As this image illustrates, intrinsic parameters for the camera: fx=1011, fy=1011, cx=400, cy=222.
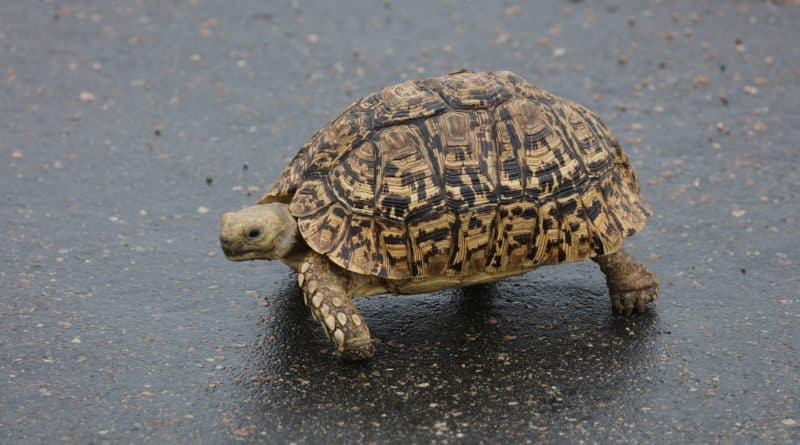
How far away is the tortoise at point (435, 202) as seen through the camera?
5570 mm

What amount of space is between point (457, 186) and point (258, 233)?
1.13 metres

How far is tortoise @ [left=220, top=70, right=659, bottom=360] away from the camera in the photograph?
18.3 feet

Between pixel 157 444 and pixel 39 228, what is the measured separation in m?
2.75

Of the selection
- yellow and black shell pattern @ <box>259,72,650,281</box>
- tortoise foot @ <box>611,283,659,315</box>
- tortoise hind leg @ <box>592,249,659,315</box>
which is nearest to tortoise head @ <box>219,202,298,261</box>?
yellow and black shell pattern @ <box>259,72,650,281</box>

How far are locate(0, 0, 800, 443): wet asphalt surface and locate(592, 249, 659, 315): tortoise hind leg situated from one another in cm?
14

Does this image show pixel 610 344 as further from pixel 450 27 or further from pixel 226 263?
pixel 450 27

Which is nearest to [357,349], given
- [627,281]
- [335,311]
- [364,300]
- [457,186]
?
[335,311]

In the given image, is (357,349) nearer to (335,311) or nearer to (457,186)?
(335,311)

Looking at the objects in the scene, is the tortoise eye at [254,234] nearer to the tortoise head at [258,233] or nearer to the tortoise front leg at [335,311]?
the tortoise head at [258,233]

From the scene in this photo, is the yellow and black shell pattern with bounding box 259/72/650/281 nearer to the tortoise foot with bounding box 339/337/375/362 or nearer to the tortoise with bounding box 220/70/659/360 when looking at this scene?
the tortoise with bounding box 220/70/659/360

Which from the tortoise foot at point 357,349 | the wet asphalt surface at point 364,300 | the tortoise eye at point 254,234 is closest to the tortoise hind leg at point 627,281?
the wet asphalt surface at point 364,300

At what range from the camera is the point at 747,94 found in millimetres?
9086

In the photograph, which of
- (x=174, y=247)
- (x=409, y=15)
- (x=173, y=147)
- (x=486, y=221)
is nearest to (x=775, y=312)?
(x=486, y=221)

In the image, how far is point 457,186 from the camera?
558 centimetres
